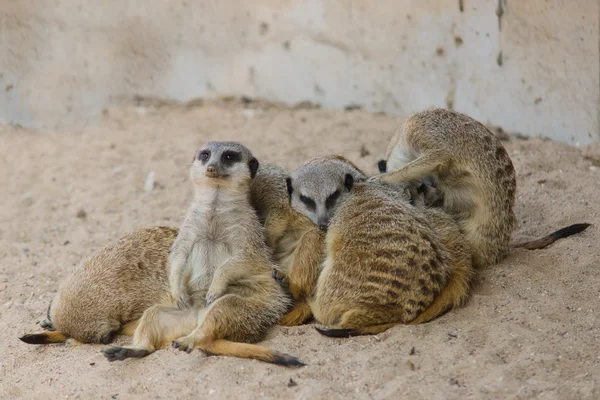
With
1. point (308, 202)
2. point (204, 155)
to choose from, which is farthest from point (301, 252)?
point (204, 155)

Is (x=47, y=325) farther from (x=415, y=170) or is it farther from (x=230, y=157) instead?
(x=415, y=170)

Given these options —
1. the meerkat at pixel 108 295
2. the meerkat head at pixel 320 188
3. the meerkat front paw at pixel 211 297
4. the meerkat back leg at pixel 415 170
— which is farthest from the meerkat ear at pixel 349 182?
the meerkat at pixel 108 295

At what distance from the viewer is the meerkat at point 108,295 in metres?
2.88

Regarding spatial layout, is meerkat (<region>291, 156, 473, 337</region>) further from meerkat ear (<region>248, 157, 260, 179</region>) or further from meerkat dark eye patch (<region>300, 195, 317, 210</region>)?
meerkat ear (<region>248, 157, 260, 179</region>)

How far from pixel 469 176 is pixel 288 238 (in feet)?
2.62

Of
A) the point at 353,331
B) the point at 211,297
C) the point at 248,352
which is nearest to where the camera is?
the point at 248,352

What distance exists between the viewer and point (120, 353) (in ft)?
8.73

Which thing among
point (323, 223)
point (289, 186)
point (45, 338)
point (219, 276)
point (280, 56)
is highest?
point (280, 56)

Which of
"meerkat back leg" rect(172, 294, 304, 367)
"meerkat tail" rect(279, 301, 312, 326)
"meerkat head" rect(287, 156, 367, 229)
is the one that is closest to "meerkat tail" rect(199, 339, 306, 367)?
"meerkat back leg" rect(172, 294, 304, 367)

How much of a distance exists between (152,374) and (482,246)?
144 centimetres

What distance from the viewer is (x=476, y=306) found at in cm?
286

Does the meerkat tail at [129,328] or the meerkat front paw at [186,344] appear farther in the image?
the meerkat tail at [129,328]

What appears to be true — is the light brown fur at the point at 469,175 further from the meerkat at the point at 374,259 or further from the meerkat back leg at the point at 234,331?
the meerkat back leg at the point at 234,331

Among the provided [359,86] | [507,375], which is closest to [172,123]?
[359,86]
